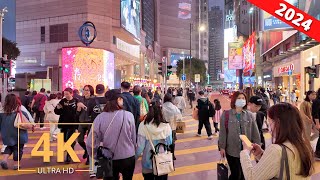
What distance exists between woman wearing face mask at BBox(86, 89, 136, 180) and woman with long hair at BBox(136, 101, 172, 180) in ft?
0.89

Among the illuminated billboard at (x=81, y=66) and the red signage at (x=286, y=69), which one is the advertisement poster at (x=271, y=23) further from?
the illuminated billboard at (x=81, y=66)

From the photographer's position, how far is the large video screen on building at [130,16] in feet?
160

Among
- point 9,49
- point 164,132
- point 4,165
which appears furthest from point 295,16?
point 9,49

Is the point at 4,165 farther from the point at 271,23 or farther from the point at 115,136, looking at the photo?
the point at 271,23

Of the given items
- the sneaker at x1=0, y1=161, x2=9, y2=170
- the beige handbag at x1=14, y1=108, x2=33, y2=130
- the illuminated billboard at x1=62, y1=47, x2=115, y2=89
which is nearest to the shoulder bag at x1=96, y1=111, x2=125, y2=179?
the beige handbag at x1=14, y1=108, x2=33, y2=130

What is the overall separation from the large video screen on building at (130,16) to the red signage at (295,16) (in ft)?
147

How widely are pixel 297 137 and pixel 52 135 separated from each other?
10.6 metres

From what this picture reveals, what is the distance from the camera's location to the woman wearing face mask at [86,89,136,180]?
471 centimetres

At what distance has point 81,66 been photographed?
28.9 metres

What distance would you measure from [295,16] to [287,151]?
2792mm

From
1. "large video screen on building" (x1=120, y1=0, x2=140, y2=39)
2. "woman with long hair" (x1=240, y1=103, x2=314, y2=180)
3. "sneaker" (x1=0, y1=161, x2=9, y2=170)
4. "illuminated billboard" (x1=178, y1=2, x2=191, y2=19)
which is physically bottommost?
"sneaker" (x1=0, y1=161, x2=9, y2=170)

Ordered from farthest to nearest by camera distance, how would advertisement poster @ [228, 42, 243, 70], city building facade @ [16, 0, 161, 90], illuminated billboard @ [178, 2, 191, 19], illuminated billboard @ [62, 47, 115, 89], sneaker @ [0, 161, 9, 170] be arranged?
illuminated billboard @ [178, 2, 191, 19], advertisement poster @ [228, 42, 243, 70], city building facade @ [16, 0, 161, 90], illuminated billboard @ [62, 47, 115, 89], sneaker @ [0, 161, 9, 170]

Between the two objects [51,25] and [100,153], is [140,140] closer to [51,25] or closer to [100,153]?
[100,153]

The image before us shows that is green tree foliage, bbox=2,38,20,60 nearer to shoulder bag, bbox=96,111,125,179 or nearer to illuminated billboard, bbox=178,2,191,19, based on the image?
shoulder bag, bbox=96,111,125,179
